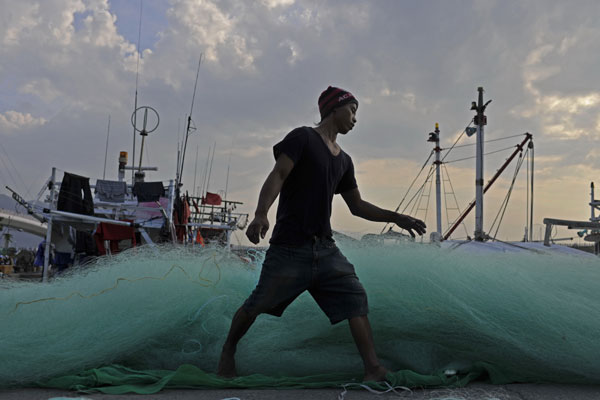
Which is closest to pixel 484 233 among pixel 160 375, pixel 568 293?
pixel 568 293

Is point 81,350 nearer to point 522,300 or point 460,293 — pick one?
point 460,293

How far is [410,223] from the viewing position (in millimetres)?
3189

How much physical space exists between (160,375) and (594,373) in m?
2.52

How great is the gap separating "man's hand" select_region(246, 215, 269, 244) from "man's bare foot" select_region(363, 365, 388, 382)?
3.22 feet

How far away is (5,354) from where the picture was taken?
265cm

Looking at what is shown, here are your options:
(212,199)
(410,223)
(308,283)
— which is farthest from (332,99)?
(212,199)

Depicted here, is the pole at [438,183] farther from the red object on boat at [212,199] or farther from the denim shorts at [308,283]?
the denim shorts at [308,283]

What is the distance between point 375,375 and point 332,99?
168cm

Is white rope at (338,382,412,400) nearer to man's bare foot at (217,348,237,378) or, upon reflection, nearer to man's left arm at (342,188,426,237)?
man's bare foot at (217,348,237,378)

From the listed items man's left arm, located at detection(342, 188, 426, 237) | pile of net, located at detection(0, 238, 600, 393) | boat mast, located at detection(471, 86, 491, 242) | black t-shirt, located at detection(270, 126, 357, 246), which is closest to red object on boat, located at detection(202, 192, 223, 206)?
boat mast, located at detection(471, 86, 491, 242)

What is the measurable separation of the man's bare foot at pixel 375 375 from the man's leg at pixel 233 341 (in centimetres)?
72

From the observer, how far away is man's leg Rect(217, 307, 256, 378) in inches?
106

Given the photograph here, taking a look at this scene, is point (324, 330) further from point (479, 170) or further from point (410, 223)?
point (479, 170)

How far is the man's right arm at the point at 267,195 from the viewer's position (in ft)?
8.04
